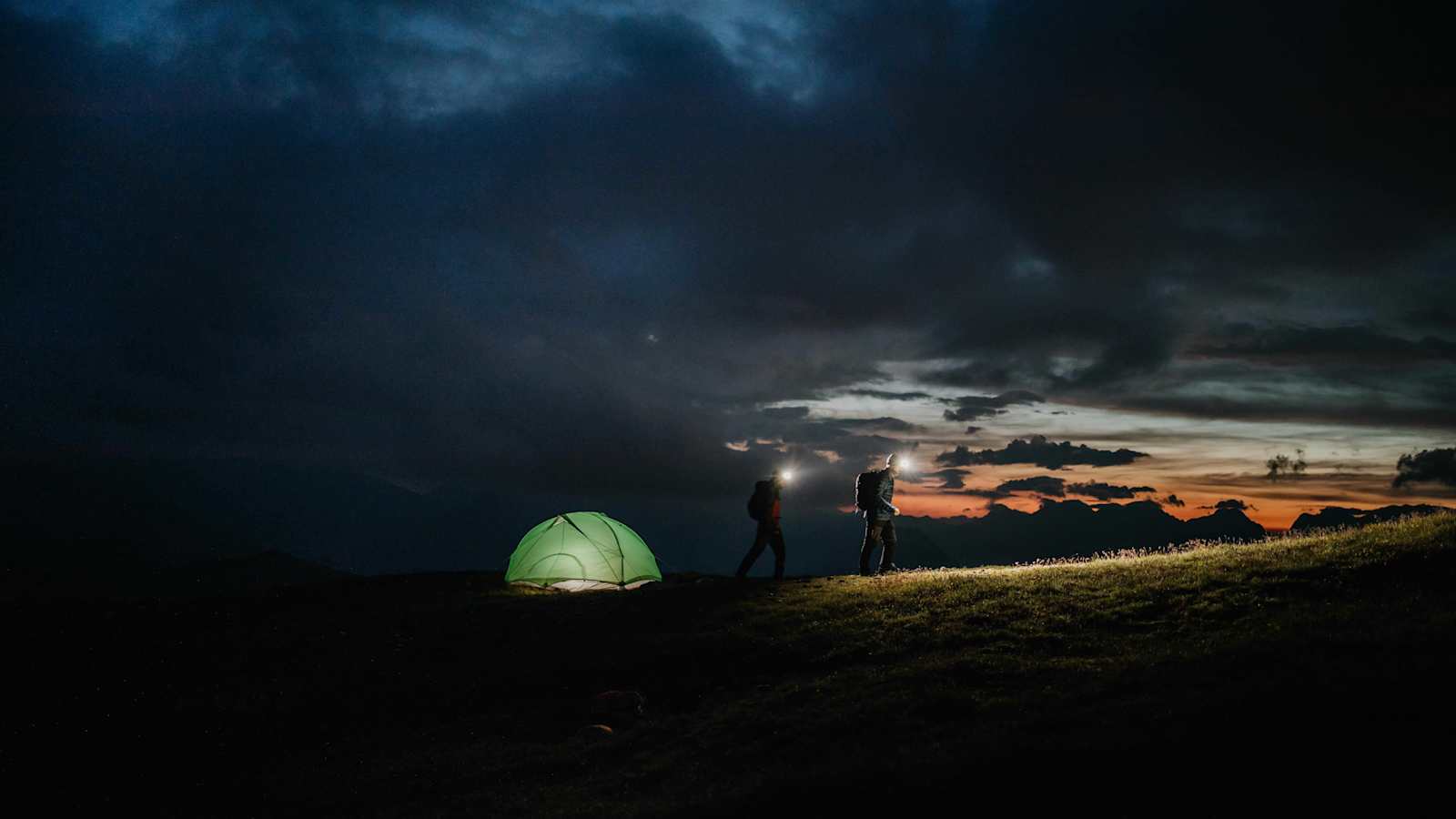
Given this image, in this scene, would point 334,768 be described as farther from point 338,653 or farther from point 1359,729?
point 1359,729

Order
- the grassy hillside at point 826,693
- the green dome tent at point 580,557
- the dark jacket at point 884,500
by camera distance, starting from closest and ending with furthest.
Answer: the grassy hillside at point 826,693 → the dark jacket at point 884,500 → the green dome tent at point 580,557

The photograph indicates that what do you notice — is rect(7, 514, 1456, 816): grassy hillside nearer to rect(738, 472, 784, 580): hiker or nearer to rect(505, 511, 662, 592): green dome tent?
rect(738, 472, 784, 580): hiker

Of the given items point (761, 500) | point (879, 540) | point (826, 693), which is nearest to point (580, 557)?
point (761, 500)

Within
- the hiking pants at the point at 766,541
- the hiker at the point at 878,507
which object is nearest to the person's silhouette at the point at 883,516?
the hiker at the point at 878,507

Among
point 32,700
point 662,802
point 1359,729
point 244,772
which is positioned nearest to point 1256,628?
point 1359,729

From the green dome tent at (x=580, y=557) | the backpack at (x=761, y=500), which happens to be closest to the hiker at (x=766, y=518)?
the backpack at (x=761, y=500)

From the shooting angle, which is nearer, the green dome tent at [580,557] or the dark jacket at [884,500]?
the dark jacket at [884,500]

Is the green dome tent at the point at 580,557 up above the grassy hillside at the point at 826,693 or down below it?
above

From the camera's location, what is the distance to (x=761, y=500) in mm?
25984

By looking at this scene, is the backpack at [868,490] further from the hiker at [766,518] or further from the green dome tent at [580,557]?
the green dome tent at [580,557]

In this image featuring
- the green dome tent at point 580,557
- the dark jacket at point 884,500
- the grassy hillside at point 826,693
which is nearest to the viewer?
the grassy hillside at point 826,693

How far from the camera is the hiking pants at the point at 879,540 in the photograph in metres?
24.5

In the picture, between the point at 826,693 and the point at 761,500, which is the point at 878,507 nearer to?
the point at 761,500

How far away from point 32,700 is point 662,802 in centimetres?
1803
